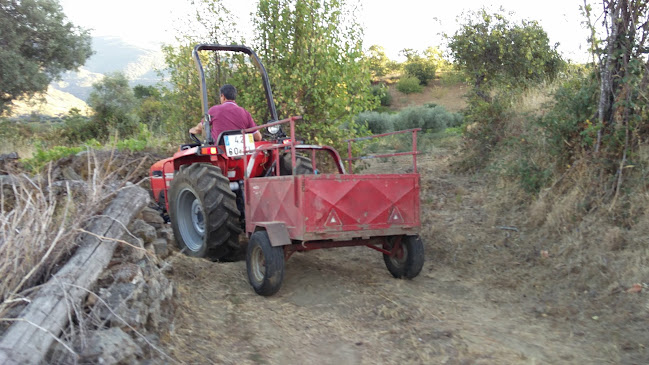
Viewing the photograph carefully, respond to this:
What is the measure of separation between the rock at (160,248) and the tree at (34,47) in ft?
46.1

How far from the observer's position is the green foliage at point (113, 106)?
1839 cm

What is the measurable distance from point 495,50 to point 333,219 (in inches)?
366

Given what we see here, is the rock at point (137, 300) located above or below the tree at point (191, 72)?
below

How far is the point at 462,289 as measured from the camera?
5.43 meters

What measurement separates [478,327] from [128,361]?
2.60 metres

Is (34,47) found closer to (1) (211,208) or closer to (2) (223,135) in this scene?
(2) (223,135)

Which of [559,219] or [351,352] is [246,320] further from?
[559,219]

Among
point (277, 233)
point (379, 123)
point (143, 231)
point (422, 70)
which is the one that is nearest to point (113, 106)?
point (379, 123)

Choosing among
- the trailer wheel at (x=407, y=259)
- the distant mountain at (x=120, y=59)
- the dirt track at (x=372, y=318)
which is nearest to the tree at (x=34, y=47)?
the dirt track at (x=372, y=318)

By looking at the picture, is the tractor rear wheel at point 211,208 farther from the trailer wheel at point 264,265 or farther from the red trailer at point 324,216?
the trailer wheel at point 264,265

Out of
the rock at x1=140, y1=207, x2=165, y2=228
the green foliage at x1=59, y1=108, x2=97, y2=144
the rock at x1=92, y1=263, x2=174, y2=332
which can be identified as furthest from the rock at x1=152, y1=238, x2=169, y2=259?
the green foliage at x1=59, y1=108, x2=97, y2=144

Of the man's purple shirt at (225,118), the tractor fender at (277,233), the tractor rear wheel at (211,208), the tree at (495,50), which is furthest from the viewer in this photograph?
the tree at (495,50)

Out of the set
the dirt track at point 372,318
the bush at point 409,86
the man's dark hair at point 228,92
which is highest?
the bush at point 409,86

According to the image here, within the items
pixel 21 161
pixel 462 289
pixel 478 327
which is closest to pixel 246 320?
pixel 478 327
